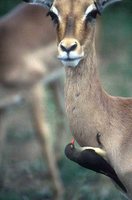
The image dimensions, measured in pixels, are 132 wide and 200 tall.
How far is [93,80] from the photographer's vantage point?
5.14m

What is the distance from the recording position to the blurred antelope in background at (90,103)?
4.96 meters

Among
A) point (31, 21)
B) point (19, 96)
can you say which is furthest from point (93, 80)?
point (31, 21)

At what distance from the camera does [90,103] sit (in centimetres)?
512

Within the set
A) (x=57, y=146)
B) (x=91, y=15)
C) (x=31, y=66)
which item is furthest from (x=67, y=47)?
(x=57, y=146)

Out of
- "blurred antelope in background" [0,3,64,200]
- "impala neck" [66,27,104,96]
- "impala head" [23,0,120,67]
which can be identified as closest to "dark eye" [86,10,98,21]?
"impala head" [23,0,120,67]

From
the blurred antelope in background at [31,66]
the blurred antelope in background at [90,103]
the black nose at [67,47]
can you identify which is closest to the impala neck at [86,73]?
the blurred antelope in background at [90,103]

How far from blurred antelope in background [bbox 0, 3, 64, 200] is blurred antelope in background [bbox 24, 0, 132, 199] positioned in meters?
2.49

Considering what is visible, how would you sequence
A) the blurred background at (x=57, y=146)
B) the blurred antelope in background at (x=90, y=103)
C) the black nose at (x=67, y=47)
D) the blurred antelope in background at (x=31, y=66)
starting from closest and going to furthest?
the black nose at (x=67, y=47) → the blurred antelope in background at (x=90, y=103) → the blurred background at (x=57, y=146) → the blurred antelope in background at (x=31, y=66)

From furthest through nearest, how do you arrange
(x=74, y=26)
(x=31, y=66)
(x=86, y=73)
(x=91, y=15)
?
1. (x=31, y=66)
2. (x=86, y=73)
3. (x=91, y=15)
4. (x=74, y=26)

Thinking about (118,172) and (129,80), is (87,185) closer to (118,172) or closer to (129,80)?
(118,172)

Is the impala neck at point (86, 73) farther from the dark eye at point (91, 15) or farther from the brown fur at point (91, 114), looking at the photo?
the dark eye at point (91, 15)

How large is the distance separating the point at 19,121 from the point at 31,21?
67.5 inches

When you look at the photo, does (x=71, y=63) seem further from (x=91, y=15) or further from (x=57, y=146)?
(x=57, y=146)

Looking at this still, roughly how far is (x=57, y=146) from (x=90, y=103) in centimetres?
360
